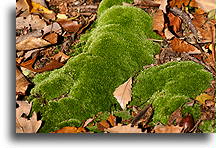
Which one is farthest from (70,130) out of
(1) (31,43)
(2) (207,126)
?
(1) (31,43)

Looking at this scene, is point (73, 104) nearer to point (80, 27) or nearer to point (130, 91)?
point (130, 91)

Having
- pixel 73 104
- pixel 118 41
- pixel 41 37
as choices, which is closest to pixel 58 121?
pixel 73 104

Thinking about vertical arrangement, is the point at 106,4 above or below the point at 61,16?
above

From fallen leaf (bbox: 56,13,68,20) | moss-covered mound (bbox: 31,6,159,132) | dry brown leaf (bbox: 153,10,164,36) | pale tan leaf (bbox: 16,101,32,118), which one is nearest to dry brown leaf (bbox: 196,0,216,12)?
dry brown leaf (bbox: 153,10,164,36)

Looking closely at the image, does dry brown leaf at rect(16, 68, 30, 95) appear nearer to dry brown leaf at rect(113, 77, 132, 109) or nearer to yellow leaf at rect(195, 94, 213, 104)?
dry brown leaf at rect(113, 77, 132, 109)

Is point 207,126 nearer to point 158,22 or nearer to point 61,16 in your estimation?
point 158,22

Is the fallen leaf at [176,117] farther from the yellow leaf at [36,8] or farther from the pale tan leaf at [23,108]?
the yellow leaf at [36,8]
